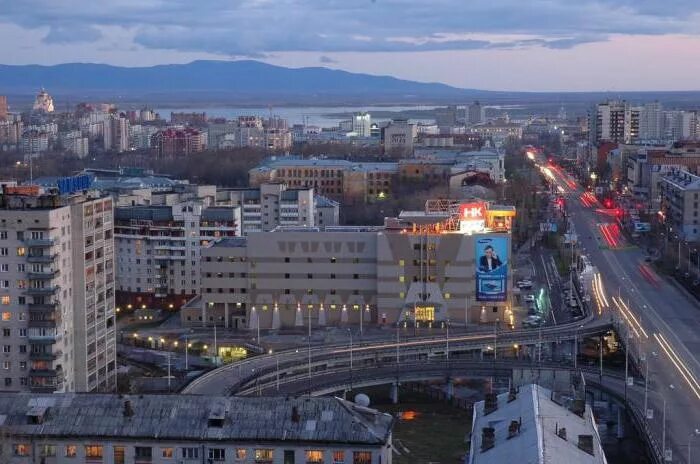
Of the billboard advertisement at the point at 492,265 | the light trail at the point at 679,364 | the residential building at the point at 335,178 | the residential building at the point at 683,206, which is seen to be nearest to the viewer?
the light trail at the point at 679,364

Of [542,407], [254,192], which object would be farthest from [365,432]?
[254,192]

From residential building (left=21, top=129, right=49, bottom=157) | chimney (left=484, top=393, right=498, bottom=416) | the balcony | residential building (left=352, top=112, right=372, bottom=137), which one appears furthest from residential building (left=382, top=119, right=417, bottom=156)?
chimney (left=484, top=393, right=498, bottom=416)

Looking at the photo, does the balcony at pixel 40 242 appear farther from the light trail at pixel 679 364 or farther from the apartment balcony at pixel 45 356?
the light trail at pixel 679 364

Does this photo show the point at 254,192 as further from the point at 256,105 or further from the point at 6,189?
the point at 256,105

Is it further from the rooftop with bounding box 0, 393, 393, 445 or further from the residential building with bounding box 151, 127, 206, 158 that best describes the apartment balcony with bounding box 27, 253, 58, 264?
the residential building with bounding box 151, 127, 206, 158

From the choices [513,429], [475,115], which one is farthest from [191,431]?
[475,115]

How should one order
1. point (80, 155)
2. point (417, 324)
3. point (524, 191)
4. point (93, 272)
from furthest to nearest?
point (80, 155)
point (524, 191)
point (417, 324)
point (93, 272)

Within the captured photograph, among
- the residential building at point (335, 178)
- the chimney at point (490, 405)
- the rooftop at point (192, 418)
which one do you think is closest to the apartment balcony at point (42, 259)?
the rooftop at point (192, 418)
